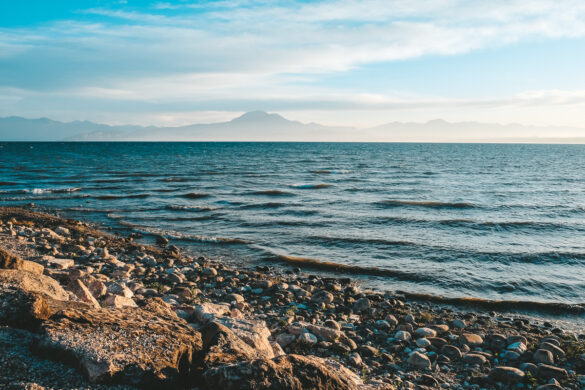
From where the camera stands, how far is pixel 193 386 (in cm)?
428

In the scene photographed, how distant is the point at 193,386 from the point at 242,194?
26543mm

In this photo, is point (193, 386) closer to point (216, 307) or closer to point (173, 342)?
point (173, 342)

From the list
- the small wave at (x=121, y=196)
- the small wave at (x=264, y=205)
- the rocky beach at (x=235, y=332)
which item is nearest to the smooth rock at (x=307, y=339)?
the rocky beach at (x=235, y=332)

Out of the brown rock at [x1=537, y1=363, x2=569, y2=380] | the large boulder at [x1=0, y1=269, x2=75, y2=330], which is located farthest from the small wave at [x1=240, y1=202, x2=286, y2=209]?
the large boulder at [x1=0, y1=269, x2=75, y2=330]

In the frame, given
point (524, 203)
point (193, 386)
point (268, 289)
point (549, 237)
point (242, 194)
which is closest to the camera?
point (193, 386)

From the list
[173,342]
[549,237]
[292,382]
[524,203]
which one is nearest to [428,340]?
[292,382]

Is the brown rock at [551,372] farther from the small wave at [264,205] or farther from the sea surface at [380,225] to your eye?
the small wave at [264,205]

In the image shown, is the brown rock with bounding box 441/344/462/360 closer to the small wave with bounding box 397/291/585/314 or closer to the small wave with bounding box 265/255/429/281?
the small wave with bounding box 397/291/585/314

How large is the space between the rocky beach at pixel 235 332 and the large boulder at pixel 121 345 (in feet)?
0.05

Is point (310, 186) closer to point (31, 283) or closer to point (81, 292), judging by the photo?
point (81, 292)

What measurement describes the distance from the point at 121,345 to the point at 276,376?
5.88 feet

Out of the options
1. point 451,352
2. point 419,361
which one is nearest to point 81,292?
point 419,361

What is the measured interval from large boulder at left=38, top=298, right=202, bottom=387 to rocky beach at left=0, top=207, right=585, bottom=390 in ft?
0.05

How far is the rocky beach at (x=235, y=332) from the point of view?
4090 mm
